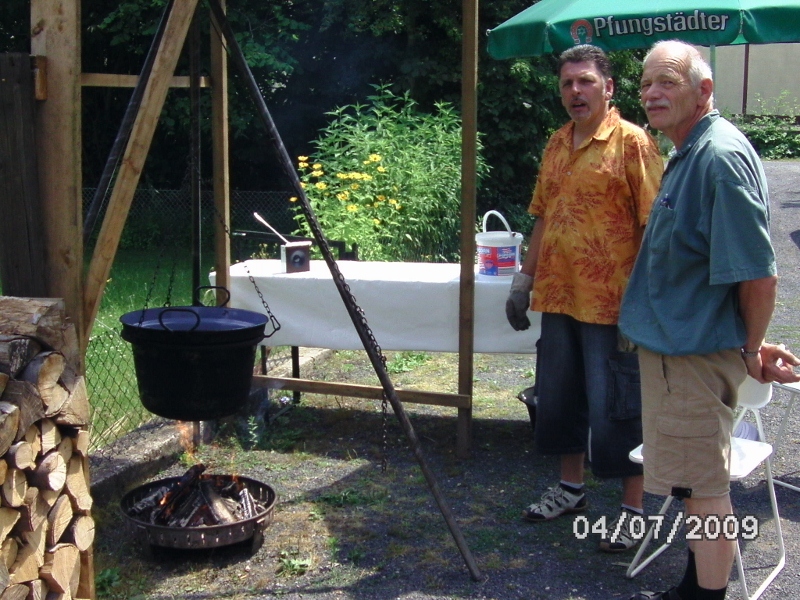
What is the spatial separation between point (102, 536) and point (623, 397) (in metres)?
2.18

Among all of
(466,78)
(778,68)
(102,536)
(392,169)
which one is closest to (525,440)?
(466,78)

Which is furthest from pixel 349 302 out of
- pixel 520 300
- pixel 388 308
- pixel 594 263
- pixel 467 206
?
pixel 388 308

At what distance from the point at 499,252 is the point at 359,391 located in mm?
1031

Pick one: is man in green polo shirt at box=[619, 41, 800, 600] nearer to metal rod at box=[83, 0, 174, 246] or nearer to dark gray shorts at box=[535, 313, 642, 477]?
dark gray shorts at box=[535, 313, 642, 477]

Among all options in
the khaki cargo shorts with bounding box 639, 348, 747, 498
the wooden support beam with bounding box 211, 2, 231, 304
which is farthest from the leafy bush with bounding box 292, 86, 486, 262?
the khaki cargo shorts with bounding box 639, 348, 747, 498

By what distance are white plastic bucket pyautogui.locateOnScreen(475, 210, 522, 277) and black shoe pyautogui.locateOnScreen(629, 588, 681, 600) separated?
196cm

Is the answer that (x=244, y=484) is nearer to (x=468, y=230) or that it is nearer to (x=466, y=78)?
(x=468, y=230)

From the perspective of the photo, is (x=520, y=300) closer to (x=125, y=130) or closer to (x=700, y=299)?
(x=700, y=299)

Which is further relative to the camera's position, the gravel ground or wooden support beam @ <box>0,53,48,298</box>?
the gravel ground

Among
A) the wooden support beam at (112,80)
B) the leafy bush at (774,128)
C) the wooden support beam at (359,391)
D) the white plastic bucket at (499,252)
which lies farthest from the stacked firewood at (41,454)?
the leafy bush at (774,128)

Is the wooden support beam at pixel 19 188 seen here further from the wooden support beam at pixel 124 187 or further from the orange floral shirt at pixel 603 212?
the orange floral shirt at pixel 603 212

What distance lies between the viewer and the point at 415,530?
3945 millimetres

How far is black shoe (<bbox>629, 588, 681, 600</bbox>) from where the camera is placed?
310 cm

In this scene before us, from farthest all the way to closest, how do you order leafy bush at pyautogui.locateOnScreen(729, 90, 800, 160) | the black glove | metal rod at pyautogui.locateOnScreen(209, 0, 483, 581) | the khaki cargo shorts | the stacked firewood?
1. leafy bush at pyautogui.locateOnScreen(729, 90, 800, 160)
2. the black glove
3. metal rod at pyautogui.locateOnScreen(209, 0, 483, 581)
4. the khaki cargo shorts
5. the stacked firewood
